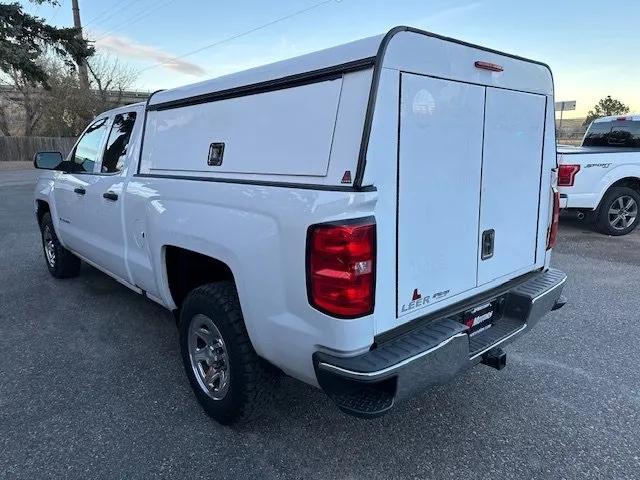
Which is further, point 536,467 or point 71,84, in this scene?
point 71,84

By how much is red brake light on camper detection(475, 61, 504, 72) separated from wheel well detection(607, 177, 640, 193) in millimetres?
6617

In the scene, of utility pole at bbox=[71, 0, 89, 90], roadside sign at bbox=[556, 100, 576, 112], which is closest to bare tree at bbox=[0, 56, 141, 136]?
utility pole at bbox=[71, 0, 89, 90]

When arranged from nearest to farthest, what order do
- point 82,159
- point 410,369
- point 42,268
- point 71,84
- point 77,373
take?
point 410,369 → point 77,373 → point 82,159 → point 42,268 → point 71,84

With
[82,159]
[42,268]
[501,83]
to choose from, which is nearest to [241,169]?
[501,83]

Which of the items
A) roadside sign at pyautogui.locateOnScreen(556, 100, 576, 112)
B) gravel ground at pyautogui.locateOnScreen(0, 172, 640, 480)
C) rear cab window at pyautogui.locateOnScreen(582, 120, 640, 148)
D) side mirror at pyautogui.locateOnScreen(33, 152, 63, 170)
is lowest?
gravel ground at pyautogui.locateOnScreen(0, 172, 640, 480)

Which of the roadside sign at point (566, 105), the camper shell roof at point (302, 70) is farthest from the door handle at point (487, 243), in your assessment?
the roadside sign at point (566, 105)

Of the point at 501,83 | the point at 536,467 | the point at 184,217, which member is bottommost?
the point at 536,467

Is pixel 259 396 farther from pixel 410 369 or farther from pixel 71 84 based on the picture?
pixel 71 84

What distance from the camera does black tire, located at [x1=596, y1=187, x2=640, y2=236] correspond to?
8.03 metres

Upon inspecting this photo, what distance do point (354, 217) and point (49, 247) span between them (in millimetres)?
5310

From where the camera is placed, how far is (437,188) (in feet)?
7.94

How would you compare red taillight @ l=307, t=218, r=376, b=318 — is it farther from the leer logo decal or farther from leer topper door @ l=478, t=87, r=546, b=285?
leer topper door @ l=478, t=87, r=546, b=285

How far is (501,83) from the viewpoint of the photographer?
8.88ft

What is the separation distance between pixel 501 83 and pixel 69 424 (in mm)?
3282
